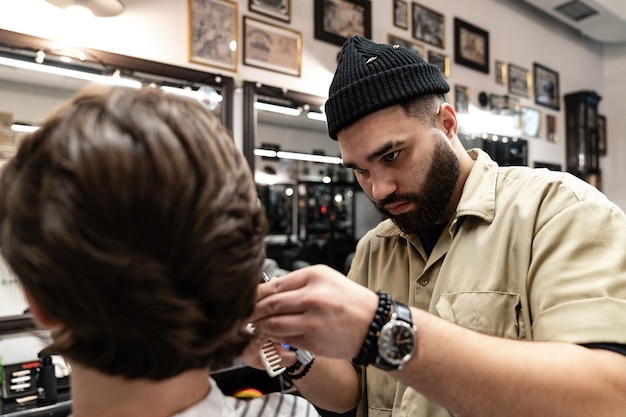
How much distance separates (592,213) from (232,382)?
160 centimetres

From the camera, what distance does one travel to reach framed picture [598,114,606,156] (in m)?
5.62

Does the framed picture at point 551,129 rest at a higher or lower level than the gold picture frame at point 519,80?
lower

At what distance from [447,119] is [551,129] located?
13.5 ft

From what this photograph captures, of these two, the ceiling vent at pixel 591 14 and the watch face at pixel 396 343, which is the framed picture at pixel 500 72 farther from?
the watch face at pixel 396 343

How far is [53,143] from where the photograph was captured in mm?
566

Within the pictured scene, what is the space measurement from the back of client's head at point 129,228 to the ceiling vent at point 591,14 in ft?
16.1

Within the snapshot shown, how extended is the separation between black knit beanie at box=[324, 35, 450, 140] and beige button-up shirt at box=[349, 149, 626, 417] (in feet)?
0.96

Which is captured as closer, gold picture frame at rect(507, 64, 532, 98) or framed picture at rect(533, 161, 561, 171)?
gold picture frame at rect(507, 64, 532, 98)

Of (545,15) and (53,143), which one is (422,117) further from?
(545,15)

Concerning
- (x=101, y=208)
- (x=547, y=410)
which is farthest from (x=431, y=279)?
(x=101, y=208)

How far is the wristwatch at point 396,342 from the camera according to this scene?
2.47 feet

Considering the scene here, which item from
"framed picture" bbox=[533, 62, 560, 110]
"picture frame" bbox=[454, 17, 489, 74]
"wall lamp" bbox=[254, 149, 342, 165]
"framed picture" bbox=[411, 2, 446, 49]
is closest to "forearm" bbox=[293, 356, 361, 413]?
"wall lamp" bbox=[254, 149, 342, 165]

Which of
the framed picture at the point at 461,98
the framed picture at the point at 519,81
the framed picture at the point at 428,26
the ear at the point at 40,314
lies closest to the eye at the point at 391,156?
the ear at the point at 40,314

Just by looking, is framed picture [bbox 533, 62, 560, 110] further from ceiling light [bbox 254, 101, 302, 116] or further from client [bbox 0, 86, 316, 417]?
client [bbox 0, 86, 316, 417]
